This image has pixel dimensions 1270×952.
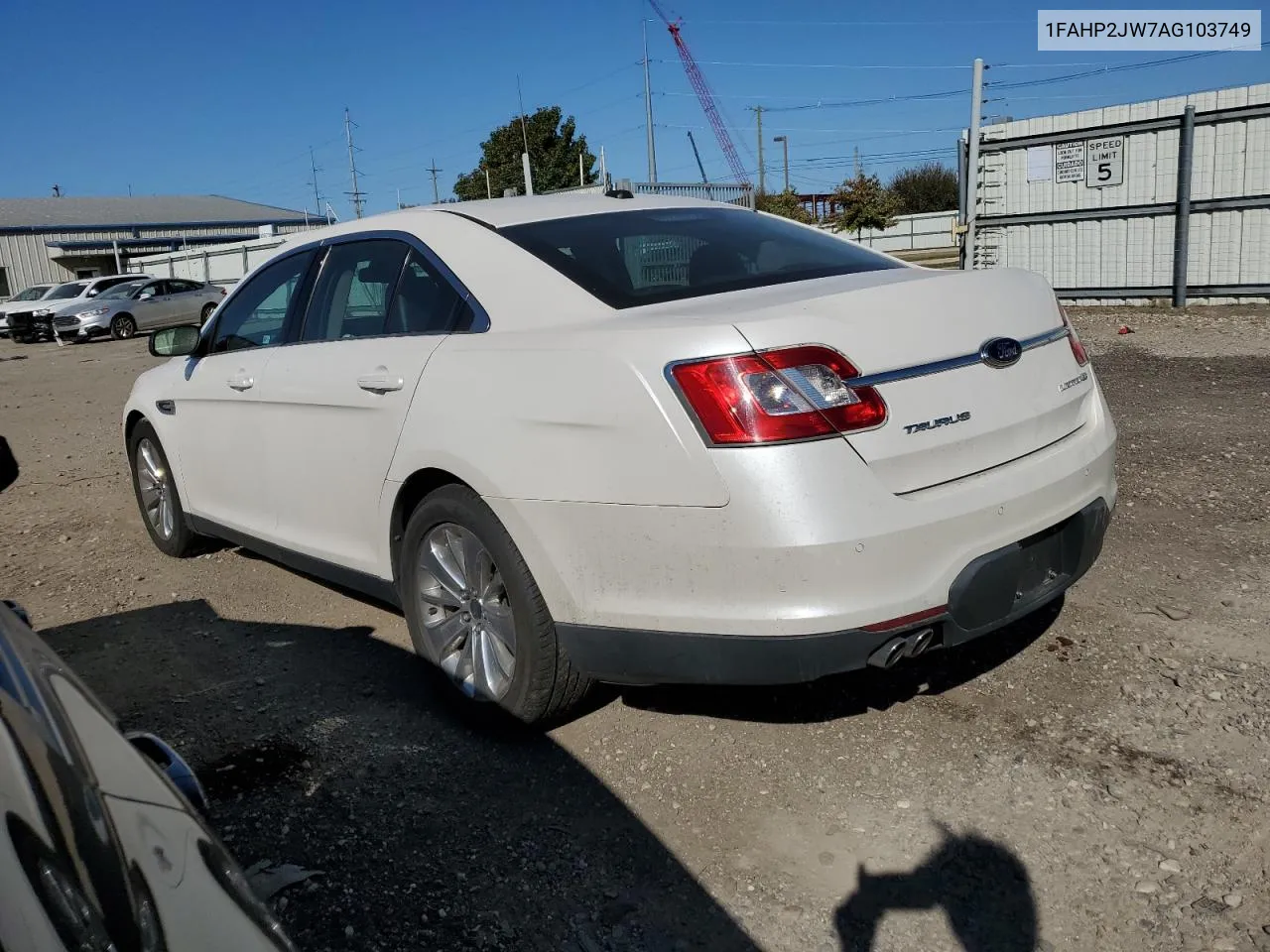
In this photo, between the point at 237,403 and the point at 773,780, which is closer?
the point at 773,780

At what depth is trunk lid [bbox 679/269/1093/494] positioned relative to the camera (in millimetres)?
2723

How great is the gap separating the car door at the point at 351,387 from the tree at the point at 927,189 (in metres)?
57.0

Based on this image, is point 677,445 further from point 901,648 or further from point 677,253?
point 677,253

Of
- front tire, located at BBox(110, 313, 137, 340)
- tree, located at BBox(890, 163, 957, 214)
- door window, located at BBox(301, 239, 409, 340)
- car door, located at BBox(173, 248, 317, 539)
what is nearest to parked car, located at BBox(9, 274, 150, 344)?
front tire, located at BBox(110, 313, 137, 340)

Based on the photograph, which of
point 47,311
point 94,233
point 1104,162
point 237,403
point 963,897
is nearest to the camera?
point 963,897

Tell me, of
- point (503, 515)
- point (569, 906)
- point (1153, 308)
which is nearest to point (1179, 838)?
point (569, 906)

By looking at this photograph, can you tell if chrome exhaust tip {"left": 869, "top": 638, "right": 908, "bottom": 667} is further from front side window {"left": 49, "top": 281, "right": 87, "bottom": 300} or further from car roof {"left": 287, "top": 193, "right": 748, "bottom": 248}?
front side window {"left": 49, "top": 281, "right": 87, "bottom": 300}

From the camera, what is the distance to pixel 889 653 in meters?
2.73

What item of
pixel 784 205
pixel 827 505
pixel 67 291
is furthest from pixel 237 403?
pixel 784 205

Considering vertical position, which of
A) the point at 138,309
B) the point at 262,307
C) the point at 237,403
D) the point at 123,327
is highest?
the point at 262,307

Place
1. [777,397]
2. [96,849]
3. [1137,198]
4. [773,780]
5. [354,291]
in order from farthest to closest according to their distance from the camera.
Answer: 1. [1137,198]
2. [354,291]
3. [773,780]
4. [777,397]
5. [96,849]

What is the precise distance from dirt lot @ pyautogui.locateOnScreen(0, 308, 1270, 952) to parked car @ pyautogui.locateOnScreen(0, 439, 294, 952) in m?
1.16

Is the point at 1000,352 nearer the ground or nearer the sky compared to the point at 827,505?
nearer the sky

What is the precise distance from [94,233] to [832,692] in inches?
2096
